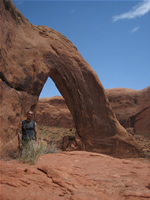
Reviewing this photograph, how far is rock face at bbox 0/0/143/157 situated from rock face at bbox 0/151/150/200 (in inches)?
83.6

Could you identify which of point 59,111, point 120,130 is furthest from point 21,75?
point 59,111

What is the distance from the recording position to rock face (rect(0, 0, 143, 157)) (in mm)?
5747

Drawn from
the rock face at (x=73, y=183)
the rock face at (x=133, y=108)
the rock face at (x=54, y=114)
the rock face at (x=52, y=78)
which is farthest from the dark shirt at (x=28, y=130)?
the rock face at (x=133, y=108)

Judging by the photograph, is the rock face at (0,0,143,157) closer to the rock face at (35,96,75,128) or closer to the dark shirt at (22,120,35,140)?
the dark shirt at (22,120,35,140)

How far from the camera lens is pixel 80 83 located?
365 inches

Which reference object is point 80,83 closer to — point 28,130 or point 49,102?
point 28,130

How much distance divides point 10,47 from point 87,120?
4.84 metres

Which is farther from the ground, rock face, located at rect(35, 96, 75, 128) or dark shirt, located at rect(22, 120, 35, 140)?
Answer: rock face, located at rect(35, 96, 75, 128)

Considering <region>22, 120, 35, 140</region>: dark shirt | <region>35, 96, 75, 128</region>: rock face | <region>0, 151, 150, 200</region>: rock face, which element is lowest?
<region>0, 151, 150, 200</region>: rock face

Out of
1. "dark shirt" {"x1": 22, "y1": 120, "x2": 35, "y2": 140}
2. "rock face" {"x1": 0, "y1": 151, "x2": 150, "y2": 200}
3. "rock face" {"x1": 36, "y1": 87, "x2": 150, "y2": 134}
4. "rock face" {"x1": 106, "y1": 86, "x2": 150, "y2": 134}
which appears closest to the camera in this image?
"rock face" {"x1": 0, "y1": 151, "x2": 150, "y2": 200}

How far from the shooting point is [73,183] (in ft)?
10.4

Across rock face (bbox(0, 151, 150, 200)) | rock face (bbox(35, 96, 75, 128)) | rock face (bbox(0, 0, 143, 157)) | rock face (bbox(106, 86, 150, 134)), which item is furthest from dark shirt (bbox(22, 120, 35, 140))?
rock face (bbox(106, 86, 150, 134))

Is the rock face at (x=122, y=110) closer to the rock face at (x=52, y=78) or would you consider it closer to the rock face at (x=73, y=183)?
the rock face at (x=52, y=78)

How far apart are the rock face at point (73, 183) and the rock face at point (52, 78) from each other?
2124mm
